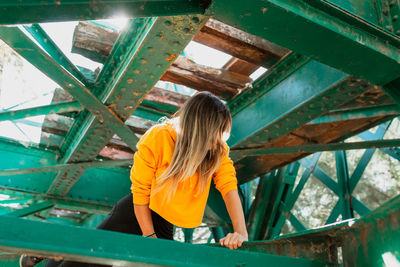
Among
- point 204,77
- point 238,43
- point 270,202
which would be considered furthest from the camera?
point 270,202

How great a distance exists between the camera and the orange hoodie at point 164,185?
7.99 feet

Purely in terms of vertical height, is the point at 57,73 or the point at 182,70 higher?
the point at 182,70

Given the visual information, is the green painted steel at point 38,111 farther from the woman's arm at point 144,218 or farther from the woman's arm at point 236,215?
the woman's arm at point 236,215

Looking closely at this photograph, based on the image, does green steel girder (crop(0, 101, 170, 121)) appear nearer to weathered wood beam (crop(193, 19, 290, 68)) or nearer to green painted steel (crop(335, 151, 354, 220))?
weathered wood beam (crop(193, 19, 290, 68))

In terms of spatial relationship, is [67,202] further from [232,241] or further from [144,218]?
[232,241]

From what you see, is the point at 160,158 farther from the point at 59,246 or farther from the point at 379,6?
the point at 379,6

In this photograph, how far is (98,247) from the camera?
1.29m

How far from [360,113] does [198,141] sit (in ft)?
9.21

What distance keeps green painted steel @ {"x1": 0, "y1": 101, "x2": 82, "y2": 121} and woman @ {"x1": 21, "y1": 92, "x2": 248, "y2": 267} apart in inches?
84.2

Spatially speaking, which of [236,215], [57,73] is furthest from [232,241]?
[57,73]

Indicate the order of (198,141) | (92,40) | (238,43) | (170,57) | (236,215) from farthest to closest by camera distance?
(238,43) < (92,40) < (170,57) < (236,215) < (198,141)

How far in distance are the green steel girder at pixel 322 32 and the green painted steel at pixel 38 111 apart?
Answer: 9.15ft

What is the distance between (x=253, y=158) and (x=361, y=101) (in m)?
1.81

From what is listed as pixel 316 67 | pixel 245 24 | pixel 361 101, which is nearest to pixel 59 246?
pixel 245 24
